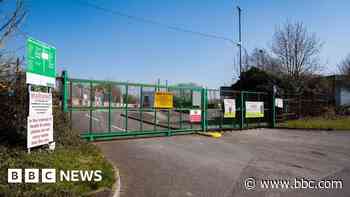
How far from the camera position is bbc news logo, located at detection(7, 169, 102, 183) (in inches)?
181

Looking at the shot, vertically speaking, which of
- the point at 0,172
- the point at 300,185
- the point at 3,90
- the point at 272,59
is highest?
the point at 272,59

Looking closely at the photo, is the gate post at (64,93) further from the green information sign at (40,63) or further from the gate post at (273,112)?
the gate post at (273,112)

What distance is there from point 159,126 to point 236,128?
5.26 metres

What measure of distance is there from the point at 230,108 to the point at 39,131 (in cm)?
1119

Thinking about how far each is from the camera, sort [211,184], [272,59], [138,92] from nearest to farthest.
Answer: [211,184]
[138,92]
[272,59]

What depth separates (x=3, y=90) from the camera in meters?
7.00

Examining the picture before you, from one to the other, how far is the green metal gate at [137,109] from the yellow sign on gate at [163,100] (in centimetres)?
17

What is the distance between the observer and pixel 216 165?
7.30 meters

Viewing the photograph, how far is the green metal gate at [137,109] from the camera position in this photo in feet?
33.9

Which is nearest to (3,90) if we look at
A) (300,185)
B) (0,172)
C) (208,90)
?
(0,172)

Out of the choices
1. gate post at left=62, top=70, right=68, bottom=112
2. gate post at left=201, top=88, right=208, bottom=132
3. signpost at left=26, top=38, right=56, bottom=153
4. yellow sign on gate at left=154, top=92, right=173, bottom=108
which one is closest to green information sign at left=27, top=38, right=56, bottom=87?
signpost at left=26, top=38, right=56, bottom=153

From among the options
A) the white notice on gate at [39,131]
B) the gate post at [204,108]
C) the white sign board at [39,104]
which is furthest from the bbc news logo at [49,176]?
the gate post at [204,108]

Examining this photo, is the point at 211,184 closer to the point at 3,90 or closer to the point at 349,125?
the point at 3,90

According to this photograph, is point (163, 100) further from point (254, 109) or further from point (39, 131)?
point (254, 109)
